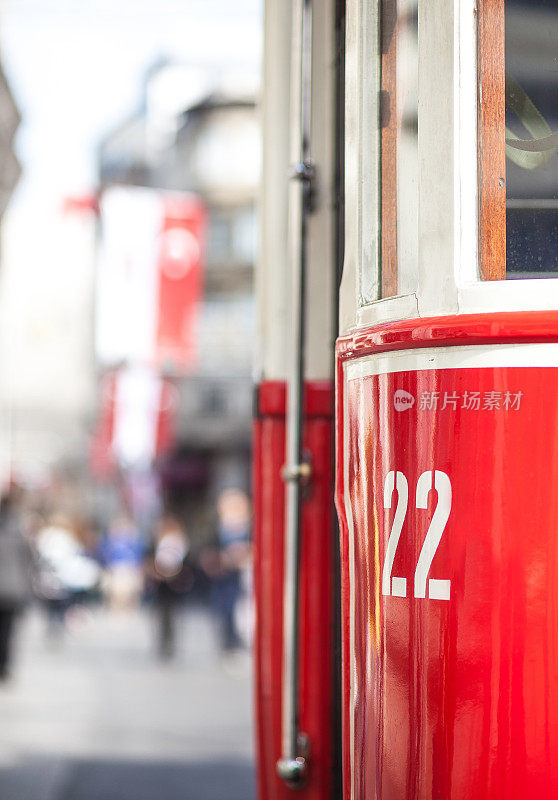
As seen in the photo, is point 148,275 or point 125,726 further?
point 148,275

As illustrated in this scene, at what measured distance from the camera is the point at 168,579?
14547mm

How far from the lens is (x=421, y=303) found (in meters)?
2.31

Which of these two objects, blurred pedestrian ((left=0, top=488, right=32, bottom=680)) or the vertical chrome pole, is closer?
the vertical chrome pole

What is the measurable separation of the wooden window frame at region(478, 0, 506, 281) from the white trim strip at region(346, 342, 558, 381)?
0.89 ft

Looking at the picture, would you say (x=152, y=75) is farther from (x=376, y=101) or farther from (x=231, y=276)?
(x=376, y=101)

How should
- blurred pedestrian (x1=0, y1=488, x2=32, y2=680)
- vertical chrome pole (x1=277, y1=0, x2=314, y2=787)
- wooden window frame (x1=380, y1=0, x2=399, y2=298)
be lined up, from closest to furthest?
wooden window frame (x1=380, y1=0, x2=399, y2=298) < vertical chrome pole (x1=277, y1=0, x2=314, y2=787) < blurred pedestrian (x1=0, y1=488, x2=32, y2=680)

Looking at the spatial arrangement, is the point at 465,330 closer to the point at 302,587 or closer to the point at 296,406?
the point at 296,406

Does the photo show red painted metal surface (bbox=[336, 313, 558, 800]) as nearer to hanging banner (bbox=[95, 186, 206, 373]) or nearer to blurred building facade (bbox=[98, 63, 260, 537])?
hanging banner (bbox=[95, 186, 206, 373])

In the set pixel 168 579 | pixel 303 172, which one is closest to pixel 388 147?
pixel 303 172

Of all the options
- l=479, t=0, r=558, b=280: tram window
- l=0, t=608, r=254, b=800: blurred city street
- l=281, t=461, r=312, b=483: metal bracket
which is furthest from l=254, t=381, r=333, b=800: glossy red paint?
l=0, t=608, r=254, b=800: blurred city street

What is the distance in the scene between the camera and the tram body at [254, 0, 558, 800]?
212 cm

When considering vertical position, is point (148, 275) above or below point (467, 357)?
above

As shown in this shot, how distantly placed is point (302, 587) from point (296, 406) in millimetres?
466

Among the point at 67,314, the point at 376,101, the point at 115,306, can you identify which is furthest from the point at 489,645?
the point at 115,306
